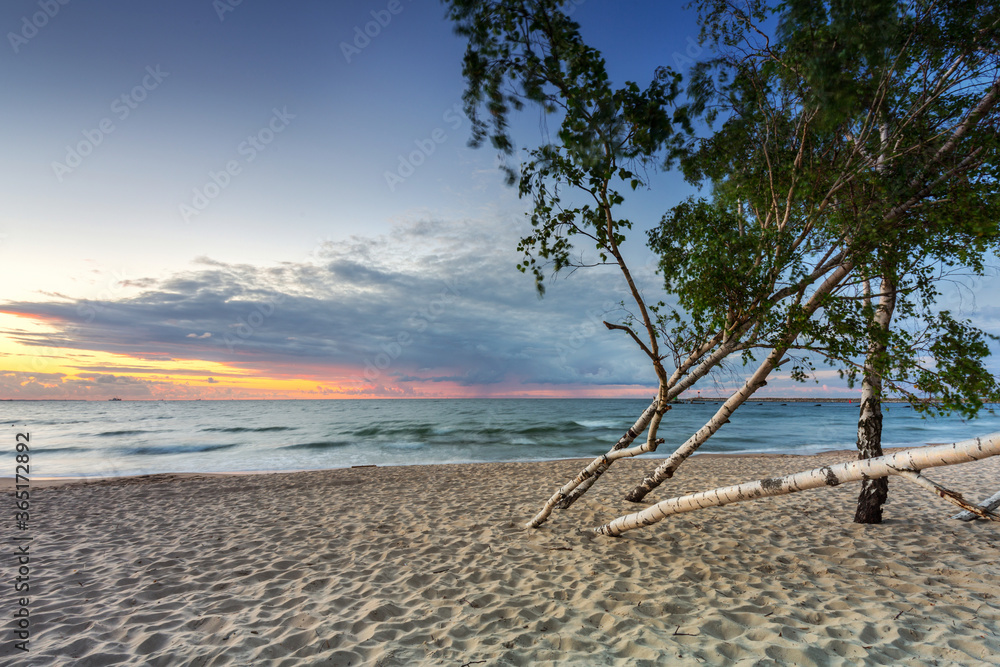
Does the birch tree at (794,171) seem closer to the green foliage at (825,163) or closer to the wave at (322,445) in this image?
the green foliage at (825,163)

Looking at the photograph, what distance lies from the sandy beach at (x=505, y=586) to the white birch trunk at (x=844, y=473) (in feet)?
3.08

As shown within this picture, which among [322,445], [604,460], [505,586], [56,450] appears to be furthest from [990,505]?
[56,450]

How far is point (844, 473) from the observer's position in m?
3.83

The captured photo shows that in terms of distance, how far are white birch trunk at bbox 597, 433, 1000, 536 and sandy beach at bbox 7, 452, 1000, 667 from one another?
940 mm

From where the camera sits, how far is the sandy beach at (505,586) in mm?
3873

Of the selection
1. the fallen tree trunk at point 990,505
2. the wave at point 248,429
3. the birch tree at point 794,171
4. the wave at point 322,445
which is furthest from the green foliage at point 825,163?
the wave at point 248,429

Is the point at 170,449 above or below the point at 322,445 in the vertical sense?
below

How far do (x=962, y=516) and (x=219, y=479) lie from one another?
1860 centimetres

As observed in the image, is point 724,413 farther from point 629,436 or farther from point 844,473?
point 844,473

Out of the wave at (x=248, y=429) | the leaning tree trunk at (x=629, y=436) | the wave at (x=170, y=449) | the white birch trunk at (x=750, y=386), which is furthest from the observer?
the wave at (x=248, y=429)

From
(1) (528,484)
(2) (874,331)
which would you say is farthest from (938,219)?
(1) (528,484)

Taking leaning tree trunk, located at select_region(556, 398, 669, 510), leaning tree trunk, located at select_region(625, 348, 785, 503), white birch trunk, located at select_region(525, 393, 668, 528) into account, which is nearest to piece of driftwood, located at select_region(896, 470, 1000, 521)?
leaning tree trunk, located at select_region(625, 348, 785, 503)

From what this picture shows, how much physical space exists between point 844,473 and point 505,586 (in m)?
3.72

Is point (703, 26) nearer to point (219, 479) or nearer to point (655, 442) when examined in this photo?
point (655, 442)
